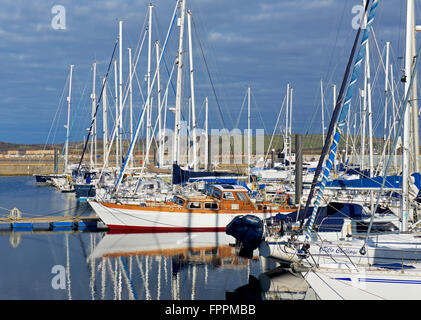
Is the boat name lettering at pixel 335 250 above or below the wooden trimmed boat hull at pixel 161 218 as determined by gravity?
above

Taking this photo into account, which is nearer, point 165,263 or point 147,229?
point 165,263

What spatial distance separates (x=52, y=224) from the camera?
3431 cm

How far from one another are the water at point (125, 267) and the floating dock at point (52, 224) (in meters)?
1.38

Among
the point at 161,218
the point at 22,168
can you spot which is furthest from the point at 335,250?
the point at 22,168

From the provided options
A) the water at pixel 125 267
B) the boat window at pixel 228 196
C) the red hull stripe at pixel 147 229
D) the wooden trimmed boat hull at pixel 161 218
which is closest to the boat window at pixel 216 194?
the boat window at pixel 228 196

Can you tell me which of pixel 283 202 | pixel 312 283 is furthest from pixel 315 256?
pixel 283 202

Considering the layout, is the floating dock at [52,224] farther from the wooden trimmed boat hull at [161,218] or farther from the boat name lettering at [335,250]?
the boat name lettering at [335,250]

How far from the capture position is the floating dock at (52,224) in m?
33.8

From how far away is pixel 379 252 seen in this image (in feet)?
58.3

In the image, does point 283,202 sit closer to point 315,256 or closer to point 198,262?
point 198,262

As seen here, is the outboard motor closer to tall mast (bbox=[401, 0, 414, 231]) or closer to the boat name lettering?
the boat name lettering

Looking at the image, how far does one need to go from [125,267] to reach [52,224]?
13.1 m

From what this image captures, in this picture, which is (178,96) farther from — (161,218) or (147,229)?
(147,229)

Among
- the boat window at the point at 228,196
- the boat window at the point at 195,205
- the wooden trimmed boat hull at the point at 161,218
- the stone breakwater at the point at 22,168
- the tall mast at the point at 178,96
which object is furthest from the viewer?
the stone breakwater at the point at 22,168
